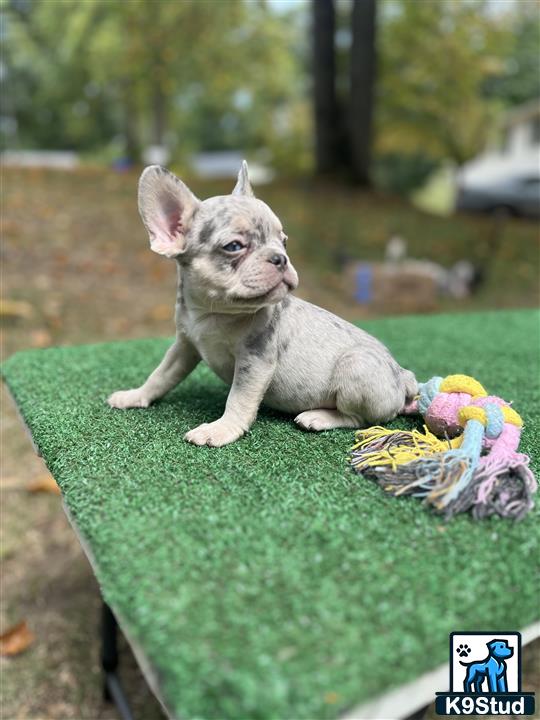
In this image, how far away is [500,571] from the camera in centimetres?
108

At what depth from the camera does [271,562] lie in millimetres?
1065

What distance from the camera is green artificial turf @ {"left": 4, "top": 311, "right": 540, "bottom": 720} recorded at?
2.80ft

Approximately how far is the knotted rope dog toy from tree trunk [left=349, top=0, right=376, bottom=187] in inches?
273

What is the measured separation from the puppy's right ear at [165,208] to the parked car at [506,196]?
11.1m

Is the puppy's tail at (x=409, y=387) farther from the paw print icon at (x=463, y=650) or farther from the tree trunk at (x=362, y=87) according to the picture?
the tree trunk at (x=362, y=87)

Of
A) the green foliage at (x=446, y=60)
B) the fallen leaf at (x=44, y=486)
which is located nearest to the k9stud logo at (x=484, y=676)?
the fallen leaf at (x=44, y=486)

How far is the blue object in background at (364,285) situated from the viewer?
575 cm

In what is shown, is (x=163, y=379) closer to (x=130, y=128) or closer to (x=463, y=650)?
Result: (x=463, y=650)

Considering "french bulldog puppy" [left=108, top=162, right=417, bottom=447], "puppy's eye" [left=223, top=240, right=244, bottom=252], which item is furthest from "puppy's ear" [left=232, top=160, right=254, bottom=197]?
"puppy's eye" [left=223, top=240, right=244, bottom=252]

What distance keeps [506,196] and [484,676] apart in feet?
42.6

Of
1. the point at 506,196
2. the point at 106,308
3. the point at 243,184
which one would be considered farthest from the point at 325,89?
the point at 243,184

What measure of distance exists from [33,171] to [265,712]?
282 inches

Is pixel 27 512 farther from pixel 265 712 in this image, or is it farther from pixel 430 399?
pixel 265 712

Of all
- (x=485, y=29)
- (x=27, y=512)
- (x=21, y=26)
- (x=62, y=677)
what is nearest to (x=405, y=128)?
(x=485, y=29)
